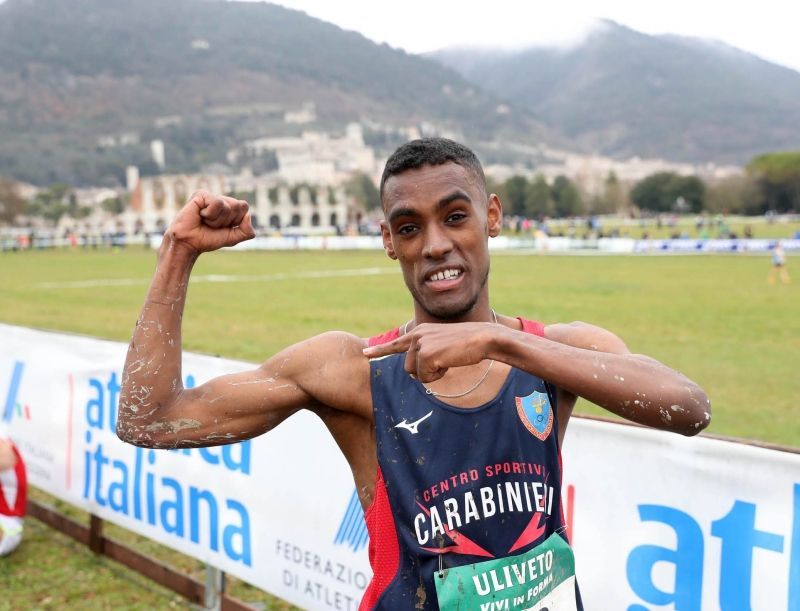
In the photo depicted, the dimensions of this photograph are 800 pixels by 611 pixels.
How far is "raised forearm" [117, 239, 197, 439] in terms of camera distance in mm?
2320

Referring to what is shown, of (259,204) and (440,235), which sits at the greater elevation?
(259,204)

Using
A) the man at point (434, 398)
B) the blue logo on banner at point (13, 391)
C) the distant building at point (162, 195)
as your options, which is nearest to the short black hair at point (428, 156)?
the man at point (434, 398)

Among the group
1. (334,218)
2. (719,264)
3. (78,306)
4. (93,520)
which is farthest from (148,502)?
(334,218)

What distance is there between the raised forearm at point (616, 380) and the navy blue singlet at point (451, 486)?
251 mm

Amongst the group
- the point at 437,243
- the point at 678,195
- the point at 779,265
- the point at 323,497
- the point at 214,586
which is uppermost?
the point at 678,195

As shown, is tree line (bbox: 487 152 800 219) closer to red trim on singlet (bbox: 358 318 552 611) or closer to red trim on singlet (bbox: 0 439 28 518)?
red trim on singlet (bbox: 0 439 28 518)

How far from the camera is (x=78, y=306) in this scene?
68.1 ft

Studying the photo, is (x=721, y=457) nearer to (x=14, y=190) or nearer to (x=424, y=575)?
(x=424, y=575)

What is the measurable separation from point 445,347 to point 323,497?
256 cm

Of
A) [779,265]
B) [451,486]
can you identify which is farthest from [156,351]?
[779,265]

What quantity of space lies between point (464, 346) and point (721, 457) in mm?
1634

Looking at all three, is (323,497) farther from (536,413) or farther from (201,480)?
(536,413)

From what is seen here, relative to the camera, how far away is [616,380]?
2201 mm

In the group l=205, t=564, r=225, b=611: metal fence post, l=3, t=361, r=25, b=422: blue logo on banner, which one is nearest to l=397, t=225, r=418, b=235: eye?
l=205, t=564, r=225, b=611: metal fence post
